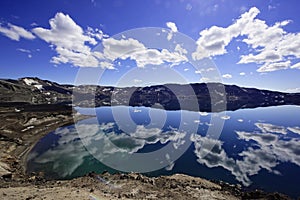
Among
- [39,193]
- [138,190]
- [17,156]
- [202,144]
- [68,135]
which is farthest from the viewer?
[68,135]

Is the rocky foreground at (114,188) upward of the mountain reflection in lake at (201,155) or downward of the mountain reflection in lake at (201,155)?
upward

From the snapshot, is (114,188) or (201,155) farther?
(201,155)

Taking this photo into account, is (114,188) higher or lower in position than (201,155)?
higher

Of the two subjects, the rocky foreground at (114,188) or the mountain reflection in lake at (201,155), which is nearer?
the rocky foreground at (114,188)

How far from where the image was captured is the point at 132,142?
1745 inches

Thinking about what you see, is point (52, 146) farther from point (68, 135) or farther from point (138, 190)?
point (138, 190)

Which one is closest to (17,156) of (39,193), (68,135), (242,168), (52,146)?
(52,146)

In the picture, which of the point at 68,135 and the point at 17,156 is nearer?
the point at 17,156

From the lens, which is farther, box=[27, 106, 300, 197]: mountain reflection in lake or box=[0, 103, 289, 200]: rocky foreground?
box=[27, 106, 300, 197]: mountain reflection in lake

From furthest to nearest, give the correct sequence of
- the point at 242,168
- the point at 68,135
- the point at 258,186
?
the point at 68,135, the point at 242,168, the point at 258,186

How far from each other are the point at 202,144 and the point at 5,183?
106 feet

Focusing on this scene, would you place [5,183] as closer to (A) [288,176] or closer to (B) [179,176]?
(B) [179,176]

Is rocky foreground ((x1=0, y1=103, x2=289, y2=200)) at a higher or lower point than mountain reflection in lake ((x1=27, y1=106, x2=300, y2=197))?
higher

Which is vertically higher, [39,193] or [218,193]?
[39,193]
